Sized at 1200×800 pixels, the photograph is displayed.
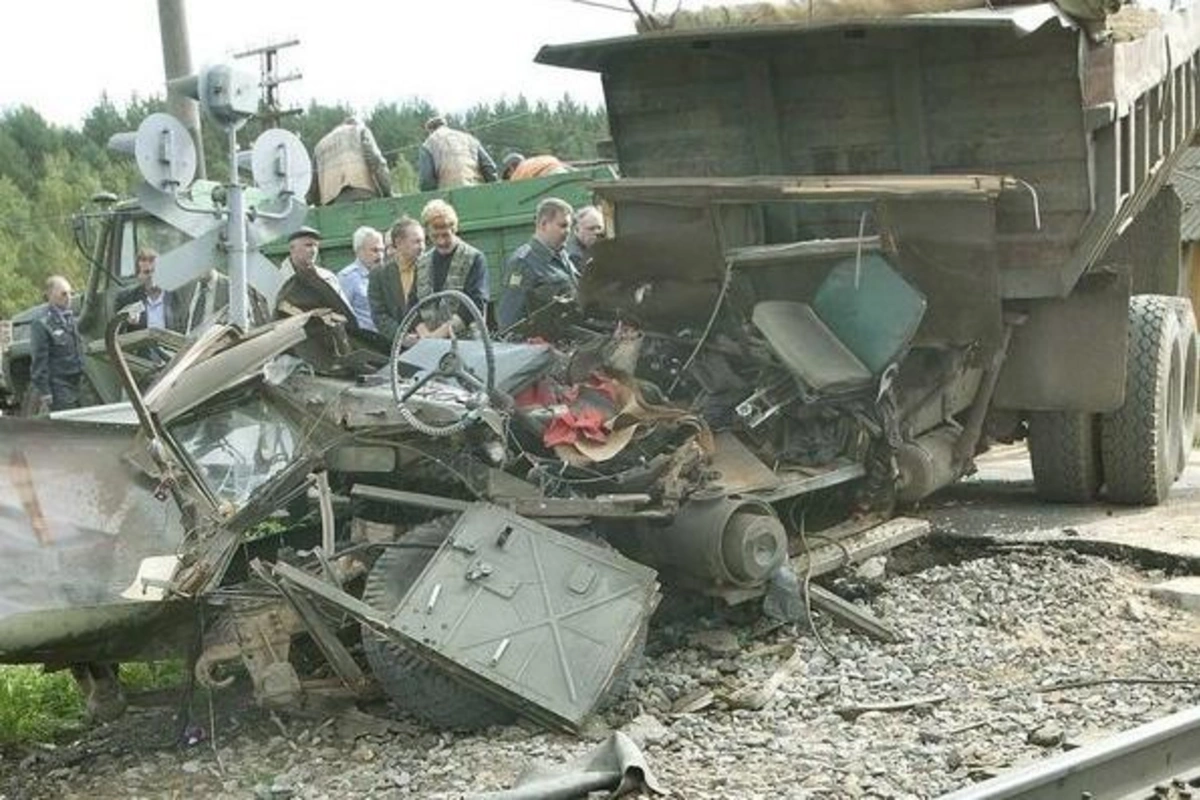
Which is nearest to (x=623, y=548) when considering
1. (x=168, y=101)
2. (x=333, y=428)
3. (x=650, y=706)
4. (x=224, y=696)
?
(x=650, y=706)

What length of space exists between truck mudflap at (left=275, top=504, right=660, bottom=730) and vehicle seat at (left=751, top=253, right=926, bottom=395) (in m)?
1.61

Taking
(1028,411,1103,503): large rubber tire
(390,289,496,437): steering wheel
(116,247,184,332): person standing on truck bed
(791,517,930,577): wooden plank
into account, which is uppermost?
(390,289,496,437): steering wheel

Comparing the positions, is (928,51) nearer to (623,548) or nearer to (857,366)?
(857,366)

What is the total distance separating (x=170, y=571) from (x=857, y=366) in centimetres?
315

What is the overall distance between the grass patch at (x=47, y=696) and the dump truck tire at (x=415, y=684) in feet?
3.62

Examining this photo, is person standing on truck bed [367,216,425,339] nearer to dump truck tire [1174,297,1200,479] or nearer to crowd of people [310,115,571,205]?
crowd of people [310,115,571,205]

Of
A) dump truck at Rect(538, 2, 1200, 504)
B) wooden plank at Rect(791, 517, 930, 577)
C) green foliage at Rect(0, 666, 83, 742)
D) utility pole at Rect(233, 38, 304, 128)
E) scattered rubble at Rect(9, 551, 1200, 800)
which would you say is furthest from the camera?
utility pole at Rect(233, 38, 304, 128)

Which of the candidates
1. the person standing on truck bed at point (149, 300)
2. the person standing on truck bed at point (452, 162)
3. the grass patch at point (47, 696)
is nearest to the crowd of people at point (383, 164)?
the person standing on truck bed at point (452, 162)

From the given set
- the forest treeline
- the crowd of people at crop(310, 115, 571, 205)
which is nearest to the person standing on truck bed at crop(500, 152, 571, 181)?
the crowd of people at crop(310, 115, 571, 205)

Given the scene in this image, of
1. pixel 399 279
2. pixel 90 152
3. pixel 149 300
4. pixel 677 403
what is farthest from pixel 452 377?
pixel 90 152

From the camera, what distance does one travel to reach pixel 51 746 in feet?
20.9

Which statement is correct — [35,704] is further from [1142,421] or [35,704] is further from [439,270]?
[1142,421]

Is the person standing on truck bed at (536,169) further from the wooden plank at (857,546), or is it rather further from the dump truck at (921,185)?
the wooden plank at (857,546)

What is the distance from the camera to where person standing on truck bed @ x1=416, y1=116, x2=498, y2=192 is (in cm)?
1320
